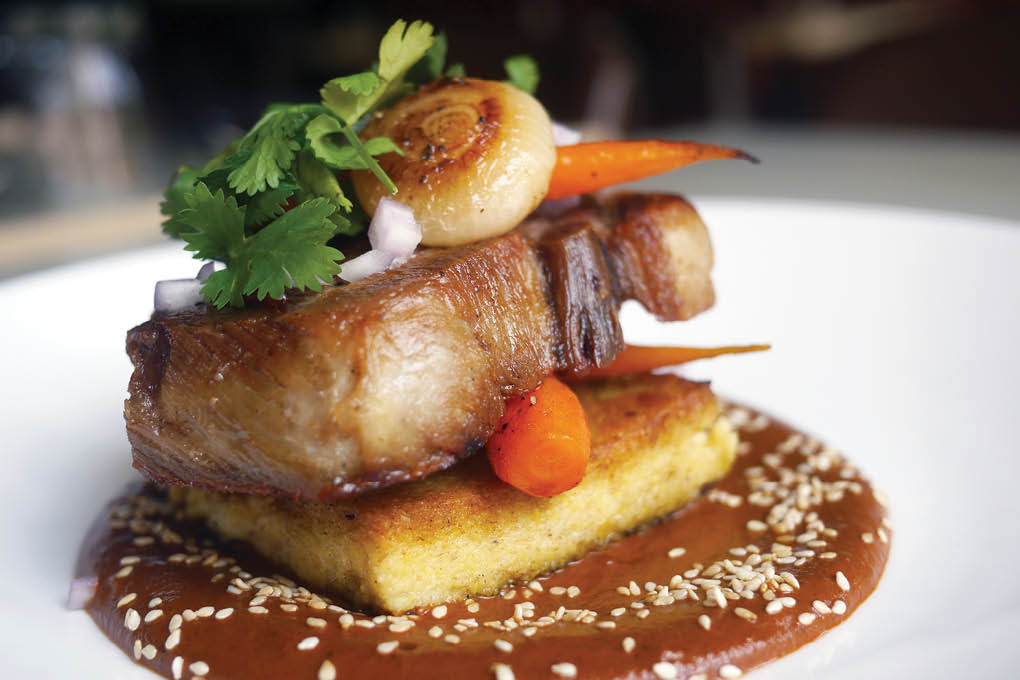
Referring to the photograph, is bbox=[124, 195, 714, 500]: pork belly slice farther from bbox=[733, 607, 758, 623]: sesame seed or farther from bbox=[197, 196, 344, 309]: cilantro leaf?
bbox=[733, 607, 758, 623]: sesame seed

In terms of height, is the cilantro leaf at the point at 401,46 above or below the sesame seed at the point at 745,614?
above

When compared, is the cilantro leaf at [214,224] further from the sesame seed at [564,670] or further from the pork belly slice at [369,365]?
the sesame seed at [564,670]

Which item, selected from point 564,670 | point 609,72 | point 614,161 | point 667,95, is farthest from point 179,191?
point 667,95

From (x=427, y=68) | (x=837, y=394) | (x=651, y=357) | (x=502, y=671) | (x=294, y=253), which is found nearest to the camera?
(x=502, y=671)

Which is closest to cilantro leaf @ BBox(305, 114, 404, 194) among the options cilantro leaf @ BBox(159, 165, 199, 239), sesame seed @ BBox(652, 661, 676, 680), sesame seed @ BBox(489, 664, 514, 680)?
cilantro leaf @ BBox(159, 165, 199, 239)

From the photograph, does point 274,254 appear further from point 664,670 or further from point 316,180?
point 664,670

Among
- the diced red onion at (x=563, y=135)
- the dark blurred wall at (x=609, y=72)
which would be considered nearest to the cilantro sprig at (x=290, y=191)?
the diced red onion at (x=563, y=135)
